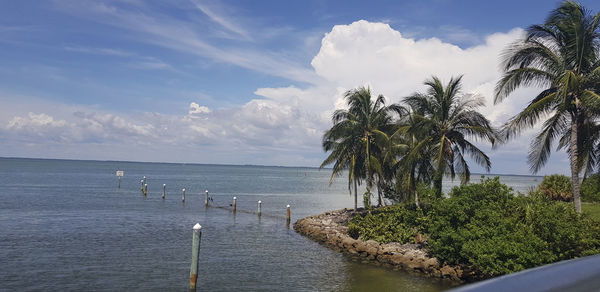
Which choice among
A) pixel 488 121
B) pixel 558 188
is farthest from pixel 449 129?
pixel 558 188

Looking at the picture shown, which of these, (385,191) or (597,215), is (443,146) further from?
(385,191)

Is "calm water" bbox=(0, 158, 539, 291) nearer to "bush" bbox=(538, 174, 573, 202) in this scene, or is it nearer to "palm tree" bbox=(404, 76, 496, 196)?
"palm tree" bbox=(404, 76, 496, 196)

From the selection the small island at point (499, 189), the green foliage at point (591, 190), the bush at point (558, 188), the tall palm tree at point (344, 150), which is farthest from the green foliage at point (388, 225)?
the green foliage at point (591, 190)

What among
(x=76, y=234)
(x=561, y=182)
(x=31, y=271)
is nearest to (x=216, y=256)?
(x=31, y=271)

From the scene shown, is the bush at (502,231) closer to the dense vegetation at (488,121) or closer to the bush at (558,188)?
the dense vegetation at (488,121)

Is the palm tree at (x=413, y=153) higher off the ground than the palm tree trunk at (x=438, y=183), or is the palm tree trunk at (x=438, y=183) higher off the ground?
the palm tree at (x=413, y=153)

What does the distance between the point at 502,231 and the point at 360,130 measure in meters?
16.6

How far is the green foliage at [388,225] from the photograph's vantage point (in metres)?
27.5

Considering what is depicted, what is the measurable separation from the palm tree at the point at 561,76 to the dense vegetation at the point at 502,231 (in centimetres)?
229

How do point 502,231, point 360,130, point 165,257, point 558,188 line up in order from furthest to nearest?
point 558,188 < point 360,130 < point 165,257 < point 502,231

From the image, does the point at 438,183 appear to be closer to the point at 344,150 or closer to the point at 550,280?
the point at 344,150

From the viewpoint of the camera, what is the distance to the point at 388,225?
96.0 feet

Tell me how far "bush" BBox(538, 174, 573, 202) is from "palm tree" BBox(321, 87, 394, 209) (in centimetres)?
1692

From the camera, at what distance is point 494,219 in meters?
21.0
